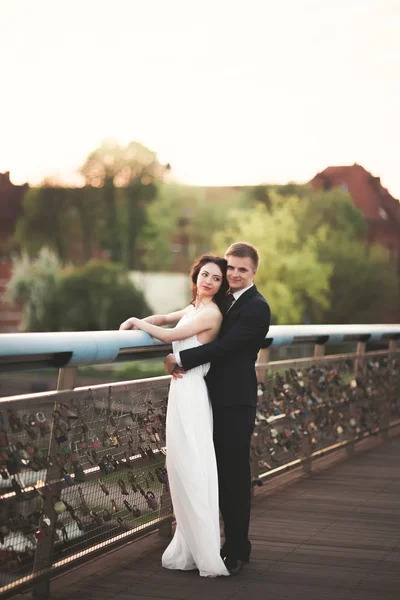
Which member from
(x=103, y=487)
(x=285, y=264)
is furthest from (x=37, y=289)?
(x=103, y=487)

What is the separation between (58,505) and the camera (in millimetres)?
5180

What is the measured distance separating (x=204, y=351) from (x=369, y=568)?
4.85 ft

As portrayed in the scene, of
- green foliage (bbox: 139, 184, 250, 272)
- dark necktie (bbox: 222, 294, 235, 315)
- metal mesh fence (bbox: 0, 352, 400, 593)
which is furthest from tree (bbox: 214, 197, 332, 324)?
dark necktie (bbox: 222, 294, 235, 315)

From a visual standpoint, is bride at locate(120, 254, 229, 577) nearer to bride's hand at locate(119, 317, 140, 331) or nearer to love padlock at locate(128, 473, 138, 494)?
bride's hand at locate(119, 317, 140, 331)

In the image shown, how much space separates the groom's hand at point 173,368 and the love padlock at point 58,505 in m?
0.93

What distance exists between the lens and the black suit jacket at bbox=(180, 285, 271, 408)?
18.8 feet

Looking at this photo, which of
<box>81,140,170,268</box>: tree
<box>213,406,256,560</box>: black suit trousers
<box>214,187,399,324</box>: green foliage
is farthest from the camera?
<box>81,140,170,268</box>: tree

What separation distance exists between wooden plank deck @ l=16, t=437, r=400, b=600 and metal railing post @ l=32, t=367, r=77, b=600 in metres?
0.11

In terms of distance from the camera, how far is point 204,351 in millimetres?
5727

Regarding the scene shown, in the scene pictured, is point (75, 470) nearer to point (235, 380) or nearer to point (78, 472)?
point (78, 472)

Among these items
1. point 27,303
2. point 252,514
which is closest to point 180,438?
point 252,514

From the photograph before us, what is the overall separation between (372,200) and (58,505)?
8983 centimetres

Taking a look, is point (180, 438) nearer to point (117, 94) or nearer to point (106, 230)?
point (106, 230)

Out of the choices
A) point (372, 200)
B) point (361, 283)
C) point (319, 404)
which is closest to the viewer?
point (319, 404)
